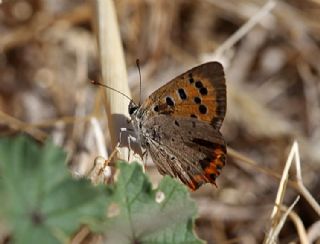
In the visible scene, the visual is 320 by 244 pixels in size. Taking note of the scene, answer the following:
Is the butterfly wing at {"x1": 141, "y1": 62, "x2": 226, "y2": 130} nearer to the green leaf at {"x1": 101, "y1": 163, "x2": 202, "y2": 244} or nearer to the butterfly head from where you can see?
the butterfly head

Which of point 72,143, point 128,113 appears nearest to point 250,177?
point 72,143

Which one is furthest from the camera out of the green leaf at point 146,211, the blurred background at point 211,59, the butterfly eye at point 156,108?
the blurred background at point 211,59

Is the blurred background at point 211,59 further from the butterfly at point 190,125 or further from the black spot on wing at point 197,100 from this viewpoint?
the black spot on wing at point 197,100

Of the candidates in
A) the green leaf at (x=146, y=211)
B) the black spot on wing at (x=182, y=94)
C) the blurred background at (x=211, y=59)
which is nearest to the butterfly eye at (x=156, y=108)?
the black spot on wing at (x=182, y=94)

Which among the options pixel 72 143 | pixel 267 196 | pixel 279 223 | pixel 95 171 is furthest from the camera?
pixel 267 196

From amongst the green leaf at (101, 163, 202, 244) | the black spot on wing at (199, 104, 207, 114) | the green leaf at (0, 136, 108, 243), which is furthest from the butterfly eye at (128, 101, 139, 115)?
the green leaf at (0, 136, 108, 243)

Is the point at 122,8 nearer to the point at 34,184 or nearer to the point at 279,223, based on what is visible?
the point at 279,223
